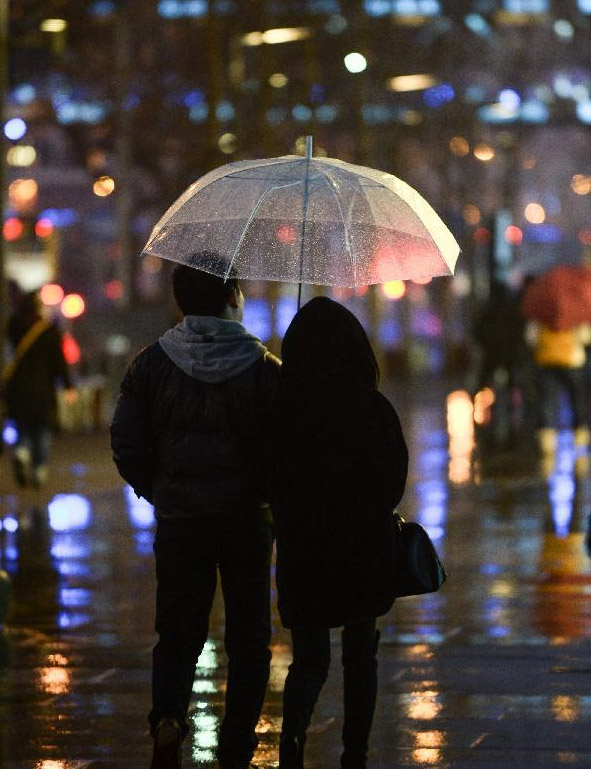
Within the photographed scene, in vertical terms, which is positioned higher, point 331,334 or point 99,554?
point 331,334

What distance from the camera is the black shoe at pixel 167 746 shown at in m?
7.19

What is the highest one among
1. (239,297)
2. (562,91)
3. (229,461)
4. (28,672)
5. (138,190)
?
(562,91)

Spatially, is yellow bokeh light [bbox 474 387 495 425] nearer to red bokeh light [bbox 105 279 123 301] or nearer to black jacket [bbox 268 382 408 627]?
black jacket [bbox 268 382 408 627]

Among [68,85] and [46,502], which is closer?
[46,502]

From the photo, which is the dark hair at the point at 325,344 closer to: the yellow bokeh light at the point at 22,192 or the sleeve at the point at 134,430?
the sleeve at the point at 134,430

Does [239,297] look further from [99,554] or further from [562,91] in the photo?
[562,91]

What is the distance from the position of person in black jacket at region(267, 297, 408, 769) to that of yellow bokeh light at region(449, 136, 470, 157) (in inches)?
2326

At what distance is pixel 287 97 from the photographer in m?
55.2

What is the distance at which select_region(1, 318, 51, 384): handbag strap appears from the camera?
19500 mm

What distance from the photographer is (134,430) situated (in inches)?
291

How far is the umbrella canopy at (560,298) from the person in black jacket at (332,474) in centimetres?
1825

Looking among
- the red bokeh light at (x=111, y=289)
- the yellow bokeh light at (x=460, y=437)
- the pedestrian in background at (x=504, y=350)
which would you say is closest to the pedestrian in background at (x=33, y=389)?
the yellow bokeh light at (x=460, y=437)

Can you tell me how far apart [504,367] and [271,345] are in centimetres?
1527

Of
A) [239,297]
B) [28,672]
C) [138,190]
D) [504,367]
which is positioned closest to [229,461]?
[239,297]
